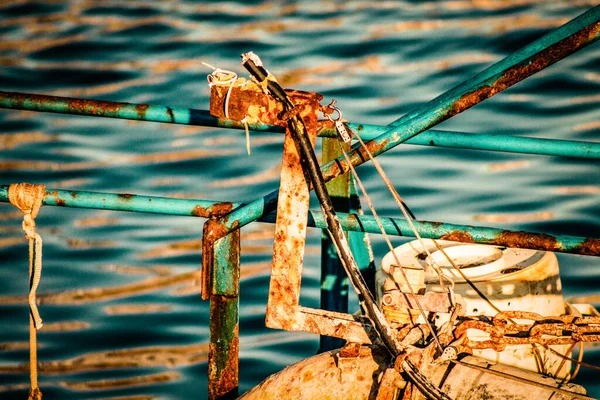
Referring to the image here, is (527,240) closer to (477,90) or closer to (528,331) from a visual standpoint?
(528,331)

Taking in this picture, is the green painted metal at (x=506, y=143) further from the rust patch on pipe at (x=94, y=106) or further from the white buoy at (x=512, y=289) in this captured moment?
the rust patch on pipe at (x=94, y=106)

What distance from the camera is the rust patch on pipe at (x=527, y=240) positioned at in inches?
90.6

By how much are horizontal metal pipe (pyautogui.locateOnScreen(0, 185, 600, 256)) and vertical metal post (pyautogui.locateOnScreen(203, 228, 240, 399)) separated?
0.37 feet

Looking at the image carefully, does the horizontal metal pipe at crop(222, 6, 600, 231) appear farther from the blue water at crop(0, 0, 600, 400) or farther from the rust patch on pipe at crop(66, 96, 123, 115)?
the blue water at crop(0, 0, 600, 400)

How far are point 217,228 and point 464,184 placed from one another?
444 centimetres

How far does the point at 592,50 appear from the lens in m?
8.85

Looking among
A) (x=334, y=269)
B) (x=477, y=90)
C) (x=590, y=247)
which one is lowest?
(x=334, y=269)

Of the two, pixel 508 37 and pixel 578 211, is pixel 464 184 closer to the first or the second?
pixel 578 211

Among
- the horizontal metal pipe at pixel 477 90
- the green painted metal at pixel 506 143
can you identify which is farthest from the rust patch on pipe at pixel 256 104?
the green painted metal at pixel 506 143

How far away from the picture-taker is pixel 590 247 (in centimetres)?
227

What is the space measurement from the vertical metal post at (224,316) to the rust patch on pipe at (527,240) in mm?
730

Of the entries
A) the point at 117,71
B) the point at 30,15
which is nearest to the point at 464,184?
the point at 117,71

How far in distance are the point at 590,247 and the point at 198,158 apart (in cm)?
544

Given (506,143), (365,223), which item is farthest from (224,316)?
(506,143)
